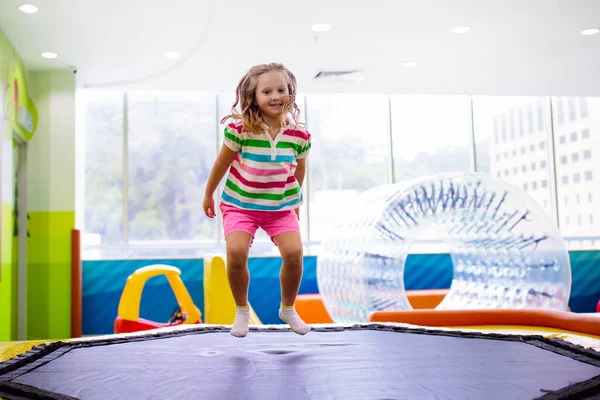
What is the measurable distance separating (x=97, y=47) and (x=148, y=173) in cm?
213

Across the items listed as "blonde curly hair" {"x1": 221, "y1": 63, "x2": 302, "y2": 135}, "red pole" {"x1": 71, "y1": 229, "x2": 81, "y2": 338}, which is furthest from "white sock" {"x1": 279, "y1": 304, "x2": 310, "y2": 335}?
"red pole" {"x1": 71, "y1": 229, "x2": 81, "y2": 338}

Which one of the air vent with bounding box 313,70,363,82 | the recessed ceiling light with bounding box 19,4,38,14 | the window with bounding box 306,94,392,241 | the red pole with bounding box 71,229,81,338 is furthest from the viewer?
the window with bounding box 306,94,392,241

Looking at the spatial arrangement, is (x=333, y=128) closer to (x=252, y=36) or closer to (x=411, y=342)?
(x=252, y=36)

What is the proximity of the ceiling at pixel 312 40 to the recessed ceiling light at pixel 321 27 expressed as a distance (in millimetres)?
47

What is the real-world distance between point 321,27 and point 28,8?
2.12 m

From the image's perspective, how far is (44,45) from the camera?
4.73 metres

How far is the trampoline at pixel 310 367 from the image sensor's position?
1.31 m

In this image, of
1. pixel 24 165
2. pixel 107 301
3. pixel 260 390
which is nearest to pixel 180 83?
pixel 24 165

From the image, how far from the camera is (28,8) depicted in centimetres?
398

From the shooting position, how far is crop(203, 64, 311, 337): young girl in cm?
187

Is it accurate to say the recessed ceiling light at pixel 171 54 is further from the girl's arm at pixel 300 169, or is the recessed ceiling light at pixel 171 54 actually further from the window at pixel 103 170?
the girl's arm at pixel 300 169

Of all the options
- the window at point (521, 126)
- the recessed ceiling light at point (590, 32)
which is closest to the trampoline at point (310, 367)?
the recessed ceiling light at point (590, 32)

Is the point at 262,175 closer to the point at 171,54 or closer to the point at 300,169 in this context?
the point at 300,169

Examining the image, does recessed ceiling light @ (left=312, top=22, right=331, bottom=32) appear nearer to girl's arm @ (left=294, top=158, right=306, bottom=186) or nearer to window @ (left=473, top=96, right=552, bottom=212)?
girl's arm @ (left=294, top=158, right=306, bottom=186)
